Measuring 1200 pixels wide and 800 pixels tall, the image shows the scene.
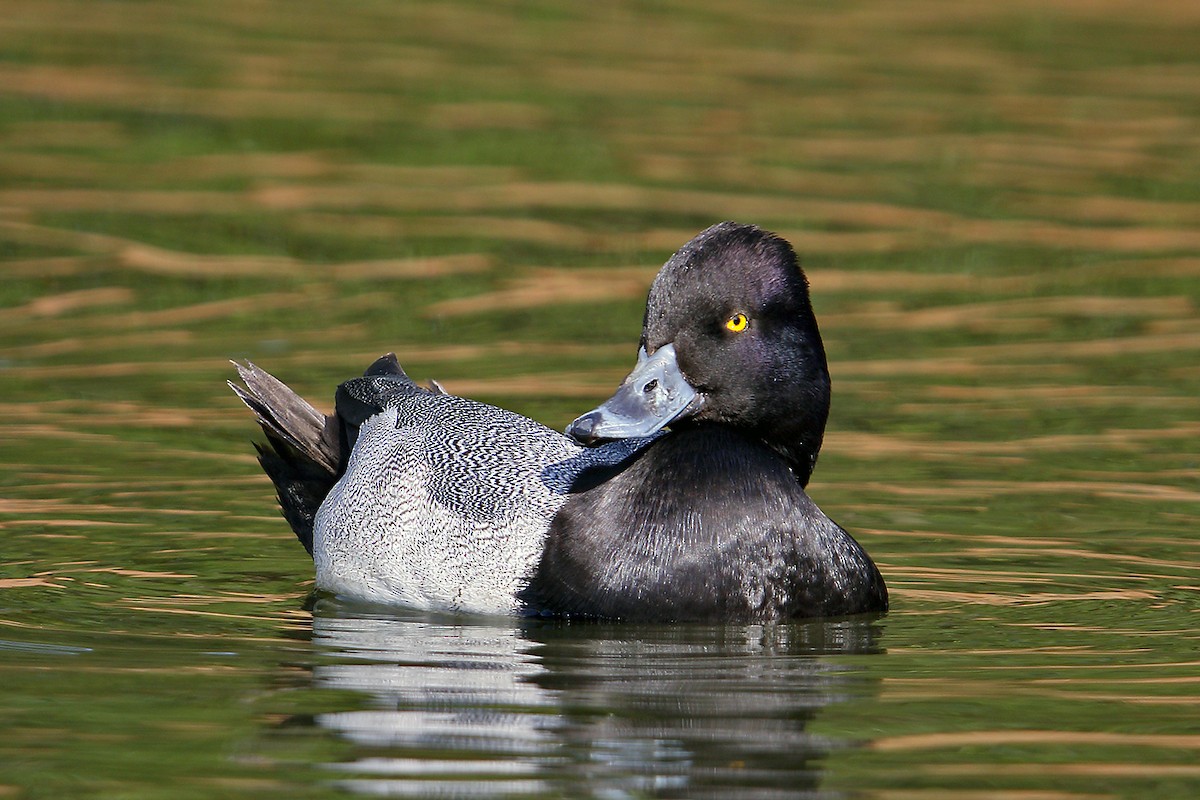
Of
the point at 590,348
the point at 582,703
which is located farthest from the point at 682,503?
the point at 590,348

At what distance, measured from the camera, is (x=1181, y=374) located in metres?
13.2

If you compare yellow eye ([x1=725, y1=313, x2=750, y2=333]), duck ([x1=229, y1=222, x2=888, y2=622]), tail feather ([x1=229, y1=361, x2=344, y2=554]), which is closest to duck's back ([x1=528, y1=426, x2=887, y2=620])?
duck ([x1=229, y1=222, x2=888, y2=622])

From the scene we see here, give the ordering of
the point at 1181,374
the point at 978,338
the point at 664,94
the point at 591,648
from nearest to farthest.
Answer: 1. the point at 591,648
2. the point at 1181,374
3. the point at 978,338
4. the point at 664,94

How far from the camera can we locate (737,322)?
8.71 m

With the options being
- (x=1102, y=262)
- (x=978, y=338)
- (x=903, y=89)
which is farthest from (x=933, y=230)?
(x=903, y=89)

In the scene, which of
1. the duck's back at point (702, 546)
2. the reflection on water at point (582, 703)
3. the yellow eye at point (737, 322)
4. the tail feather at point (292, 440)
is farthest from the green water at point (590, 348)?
the yellow eye at point (737, 322)

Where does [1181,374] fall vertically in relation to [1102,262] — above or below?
below

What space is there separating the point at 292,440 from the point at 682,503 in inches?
98.9

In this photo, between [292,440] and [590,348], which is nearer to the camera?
[292,440]

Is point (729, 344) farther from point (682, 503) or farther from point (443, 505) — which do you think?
point (443, 505)

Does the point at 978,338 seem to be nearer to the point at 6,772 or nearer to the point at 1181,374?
the point at 1181,374

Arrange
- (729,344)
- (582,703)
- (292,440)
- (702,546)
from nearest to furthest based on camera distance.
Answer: (582,703) → (702,546) → (729,344) → (292,440)

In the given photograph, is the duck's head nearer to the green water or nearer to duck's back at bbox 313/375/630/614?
duck's back at bbox 313/375/630/614

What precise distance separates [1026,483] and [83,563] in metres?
4.51
